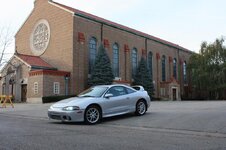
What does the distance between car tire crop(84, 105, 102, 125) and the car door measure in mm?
330

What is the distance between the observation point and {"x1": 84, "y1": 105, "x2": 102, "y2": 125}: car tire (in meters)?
12.1

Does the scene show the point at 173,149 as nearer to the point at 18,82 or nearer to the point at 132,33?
the point at 18,82

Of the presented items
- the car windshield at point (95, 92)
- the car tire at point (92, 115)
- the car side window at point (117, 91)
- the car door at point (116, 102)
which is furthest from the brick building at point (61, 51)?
the car tire at point (92, 115)

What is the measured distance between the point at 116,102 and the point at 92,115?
4.43 feet

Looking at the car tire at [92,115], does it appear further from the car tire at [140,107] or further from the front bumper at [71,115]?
the car tire at [140,107]

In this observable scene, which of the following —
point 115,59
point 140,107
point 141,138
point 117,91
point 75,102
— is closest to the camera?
point 141,138

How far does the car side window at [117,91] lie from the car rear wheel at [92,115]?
1133 mm

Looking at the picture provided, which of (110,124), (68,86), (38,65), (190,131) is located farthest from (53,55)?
(190,131)

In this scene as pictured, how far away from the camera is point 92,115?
1225cm

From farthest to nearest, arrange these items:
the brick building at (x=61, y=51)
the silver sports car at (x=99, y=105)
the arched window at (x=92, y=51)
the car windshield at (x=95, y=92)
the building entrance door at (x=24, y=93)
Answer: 1. the arched window at (x=92, y=51)
2. the building entrance door at (x=24, y=93)
3. the brick building at (x=61, y=51)
4. the car windshield at (x=95, y=92)
5. the silver sports car at (x=99, y=105)

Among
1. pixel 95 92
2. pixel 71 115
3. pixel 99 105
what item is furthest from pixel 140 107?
pixel 71 115

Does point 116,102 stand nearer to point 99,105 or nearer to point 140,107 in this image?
point 99,105

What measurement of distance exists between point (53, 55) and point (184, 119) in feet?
103

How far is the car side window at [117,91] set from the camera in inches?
523
